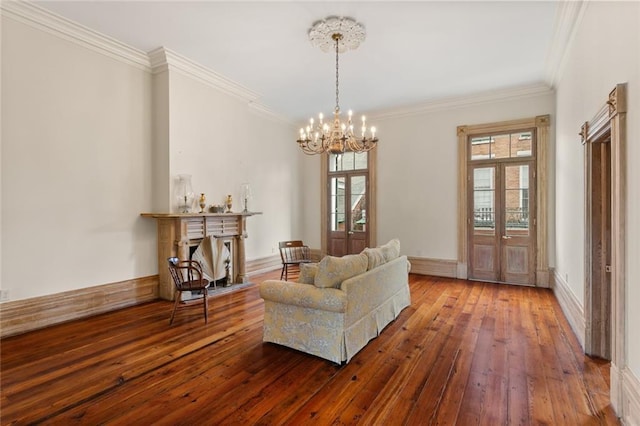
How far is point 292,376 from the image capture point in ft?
8.86

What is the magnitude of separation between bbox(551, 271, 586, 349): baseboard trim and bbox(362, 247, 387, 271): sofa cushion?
2.10m

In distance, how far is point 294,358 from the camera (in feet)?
9.97

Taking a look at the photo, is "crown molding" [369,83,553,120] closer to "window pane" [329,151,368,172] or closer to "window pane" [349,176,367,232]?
"window pane" [329,151,368,172]

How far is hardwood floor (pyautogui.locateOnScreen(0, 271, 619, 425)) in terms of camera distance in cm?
219

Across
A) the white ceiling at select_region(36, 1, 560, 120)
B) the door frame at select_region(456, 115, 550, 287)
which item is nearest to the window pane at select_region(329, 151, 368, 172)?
the white ceiling at select_region(36, 1, 560, 120)

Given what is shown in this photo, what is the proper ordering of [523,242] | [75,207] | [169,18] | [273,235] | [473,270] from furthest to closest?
[273,235] → [473,270] → [523,242] → [75,207] → [169,18]

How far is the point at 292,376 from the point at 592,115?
3676mm

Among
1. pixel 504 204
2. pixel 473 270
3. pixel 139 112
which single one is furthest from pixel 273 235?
pixel 504 204

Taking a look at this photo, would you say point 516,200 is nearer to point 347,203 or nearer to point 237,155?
point 347,203

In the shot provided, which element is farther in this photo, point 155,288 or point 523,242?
point 523,242

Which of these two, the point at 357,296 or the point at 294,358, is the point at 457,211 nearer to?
the point at 357,296

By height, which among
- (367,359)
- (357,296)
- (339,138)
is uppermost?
(339,138)

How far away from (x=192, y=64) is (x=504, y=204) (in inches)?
236

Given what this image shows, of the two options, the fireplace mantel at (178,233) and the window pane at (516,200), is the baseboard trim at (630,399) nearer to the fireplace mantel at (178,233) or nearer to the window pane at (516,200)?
the window pane at (516,200)
